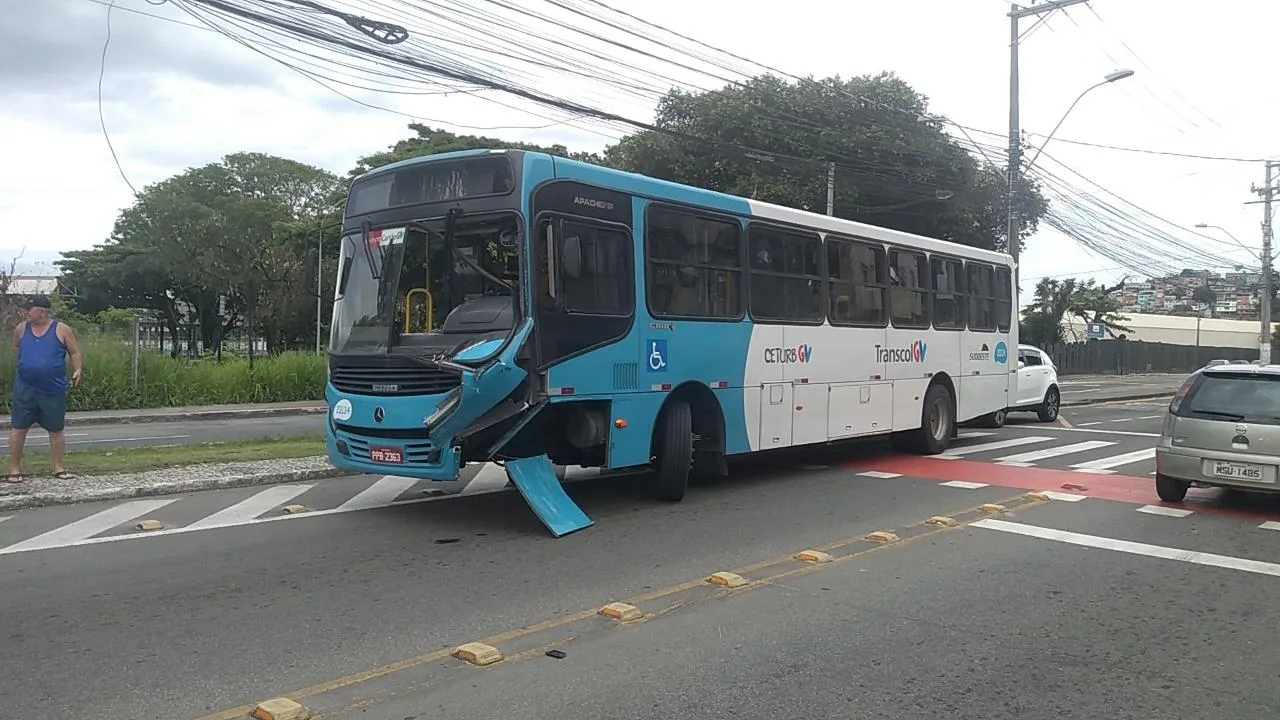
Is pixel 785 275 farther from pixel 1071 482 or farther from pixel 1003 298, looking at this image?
pixel 1003 298

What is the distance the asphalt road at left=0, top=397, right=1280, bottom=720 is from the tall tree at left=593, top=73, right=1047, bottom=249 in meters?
19.2

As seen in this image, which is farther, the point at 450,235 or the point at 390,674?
the point at 450,235

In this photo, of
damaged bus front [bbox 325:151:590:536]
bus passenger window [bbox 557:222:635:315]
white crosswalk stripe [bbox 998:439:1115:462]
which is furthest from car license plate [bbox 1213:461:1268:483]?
damaged bus front [bbox 325:151:590:536]

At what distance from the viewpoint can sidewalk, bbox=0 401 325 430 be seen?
19.7 m

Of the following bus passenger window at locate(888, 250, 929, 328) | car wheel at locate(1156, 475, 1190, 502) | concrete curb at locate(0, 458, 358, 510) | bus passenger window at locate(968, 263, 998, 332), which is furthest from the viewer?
bus passenger window at locate(968, 263, 998, 332)

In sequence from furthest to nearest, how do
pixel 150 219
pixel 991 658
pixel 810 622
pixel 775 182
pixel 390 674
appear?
1. pixel 150 219
2. pixel 775 182
3. pixel 810 622
4. pixel 991 658
5. pixel 390 674

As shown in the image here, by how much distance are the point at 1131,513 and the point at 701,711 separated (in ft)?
22.1

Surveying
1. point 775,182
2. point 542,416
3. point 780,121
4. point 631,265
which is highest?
point 780,121

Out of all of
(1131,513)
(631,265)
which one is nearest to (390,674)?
(631,265)

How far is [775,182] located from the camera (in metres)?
27.8

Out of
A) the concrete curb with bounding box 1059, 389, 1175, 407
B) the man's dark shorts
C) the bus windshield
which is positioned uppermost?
the bus windshield

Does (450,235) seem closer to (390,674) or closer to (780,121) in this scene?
(390,674)

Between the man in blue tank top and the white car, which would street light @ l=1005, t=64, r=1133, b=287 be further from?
the man in blue tank top

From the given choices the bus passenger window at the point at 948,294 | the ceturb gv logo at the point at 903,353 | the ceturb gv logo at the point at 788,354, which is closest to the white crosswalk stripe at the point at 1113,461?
the ceturb gv logo at the point at 903,353
